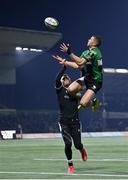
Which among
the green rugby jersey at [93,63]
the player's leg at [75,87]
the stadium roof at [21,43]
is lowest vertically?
the stadium roof at [21,43]

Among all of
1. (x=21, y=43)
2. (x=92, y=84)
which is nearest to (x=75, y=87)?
(x=92, y=84)

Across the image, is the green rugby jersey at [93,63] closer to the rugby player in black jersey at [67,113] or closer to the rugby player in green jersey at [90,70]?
the rugby player in green jersey at [90,70]

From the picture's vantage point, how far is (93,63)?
473 inches

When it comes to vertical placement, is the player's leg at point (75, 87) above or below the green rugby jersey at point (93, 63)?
below

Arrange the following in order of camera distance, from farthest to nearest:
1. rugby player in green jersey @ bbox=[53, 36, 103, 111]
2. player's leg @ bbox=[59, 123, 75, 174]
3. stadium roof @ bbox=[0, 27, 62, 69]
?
stadium roof @ bbox=[0, 27, 62, 69]
player's leg @ bbox=[59, 123, 75, 174]
rugby player in green jersey @ bbox=[53, 36, 103, 111]

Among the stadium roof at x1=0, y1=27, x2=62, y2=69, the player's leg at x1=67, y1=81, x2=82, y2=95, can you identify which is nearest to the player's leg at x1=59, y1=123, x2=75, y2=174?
the player's leg at x1=67, y1=81, x2=82, y2=95

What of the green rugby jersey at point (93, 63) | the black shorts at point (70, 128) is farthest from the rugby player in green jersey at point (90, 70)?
the black shorts at point (70, 128)

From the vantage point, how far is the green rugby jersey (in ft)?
39.2

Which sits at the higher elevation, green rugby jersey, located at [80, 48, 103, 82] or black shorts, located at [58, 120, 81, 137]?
green rugby jersey, located at [80, 48, 103, 82]

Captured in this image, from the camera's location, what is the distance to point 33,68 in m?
54.7

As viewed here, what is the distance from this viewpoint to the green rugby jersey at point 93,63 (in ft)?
39.2

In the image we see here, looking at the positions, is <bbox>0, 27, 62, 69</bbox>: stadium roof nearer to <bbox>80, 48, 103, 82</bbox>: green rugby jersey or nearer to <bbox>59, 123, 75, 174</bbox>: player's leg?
<bbox>59, 123, 75, 174</bbox>: player's leg

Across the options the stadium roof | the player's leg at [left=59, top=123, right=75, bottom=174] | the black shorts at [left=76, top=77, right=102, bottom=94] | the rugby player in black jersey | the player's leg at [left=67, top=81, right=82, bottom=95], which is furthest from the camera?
the stadium roof

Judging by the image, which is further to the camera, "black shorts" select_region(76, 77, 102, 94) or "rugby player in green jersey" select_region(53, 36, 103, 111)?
"black shorts" select_region(76, 77, 102, 94)
